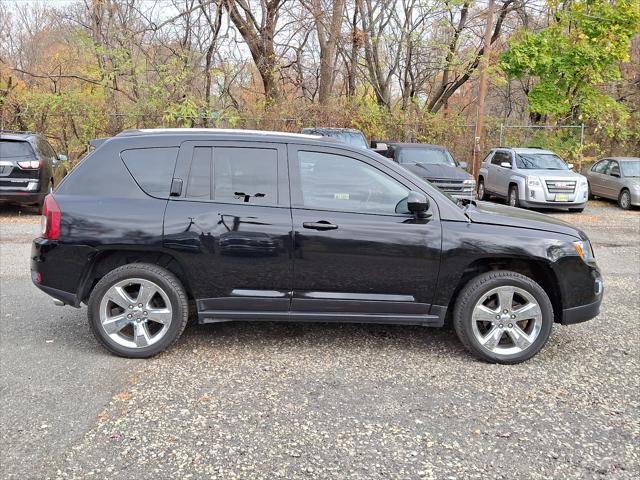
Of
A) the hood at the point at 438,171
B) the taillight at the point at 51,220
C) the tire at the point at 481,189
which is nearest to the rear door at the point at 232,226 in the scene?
the taillight at the point at 51,220

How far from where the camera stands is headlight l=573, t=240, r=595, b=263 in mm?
4352

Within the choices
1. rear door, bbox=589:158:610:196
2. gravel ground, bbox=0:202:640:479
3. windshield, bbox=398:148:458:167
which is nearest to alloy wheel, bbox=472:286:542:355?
gravel ground, bbox=0:202:640:479

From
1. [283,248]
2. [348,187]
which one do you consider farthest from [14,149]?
[348,187]

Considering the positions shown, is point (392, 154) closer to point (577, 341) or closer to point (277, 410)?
point (577, 341)

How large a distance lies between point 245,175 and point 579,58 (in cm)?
1909

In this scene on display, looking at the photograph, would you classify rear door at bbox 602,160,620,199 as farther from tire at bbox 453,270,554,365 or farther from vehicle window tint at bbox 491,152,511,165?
tire at bbox 453,270,554,365

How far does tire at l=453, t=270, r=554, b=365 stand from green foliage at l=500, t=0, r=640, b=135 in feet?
59.7

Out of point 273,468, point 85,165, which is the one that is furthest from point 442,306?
point 85,165

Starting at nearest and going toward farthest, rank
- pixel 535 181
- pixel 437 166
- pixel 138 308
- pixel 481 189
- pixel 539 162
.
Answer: pixel 138 308 → pixel 535 181 → pixel 437 166 → pixel 539 162 → pixel 481 189

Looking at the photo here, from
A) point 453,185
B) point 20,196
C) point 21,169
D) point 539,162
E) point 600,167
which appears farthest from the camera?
point 600,167

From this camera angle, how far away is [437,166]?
1408 cm

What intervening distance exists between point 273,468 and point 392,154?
500 inches

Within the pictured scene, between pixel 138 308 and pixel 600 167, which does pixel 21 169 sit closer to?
pixel 138 308

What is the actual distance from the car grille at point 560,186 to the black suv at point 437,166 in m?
1.83
